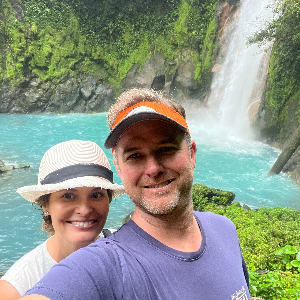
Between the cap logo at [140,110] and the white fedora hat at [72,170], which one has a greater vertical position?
the cap logo at [140,110]

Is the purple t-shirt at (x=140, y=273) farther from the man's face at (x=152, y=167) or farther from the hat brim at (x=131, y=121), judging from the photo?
the hat brim at (x=131, y=121)

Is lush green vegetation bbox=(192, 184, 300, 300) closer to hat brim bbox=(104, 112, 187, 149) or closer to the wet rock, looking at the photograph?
hat brim bbox=(104, 112, 187, 149)

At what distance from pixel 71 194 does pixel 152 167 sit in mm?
930

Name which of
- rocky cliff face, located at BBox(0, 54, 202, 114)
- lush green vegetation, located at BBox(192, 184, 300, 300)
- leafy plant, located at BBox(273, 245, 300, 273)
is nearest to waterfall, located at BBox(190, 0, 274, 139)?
rocky cliff face, located at BBox(0, 54, 202, 114)

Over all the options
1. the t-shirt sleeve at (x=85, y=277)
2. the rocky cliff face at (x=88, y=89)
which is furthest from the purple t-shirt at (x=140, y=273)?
the rocky cliff face at (x=88, y=89)

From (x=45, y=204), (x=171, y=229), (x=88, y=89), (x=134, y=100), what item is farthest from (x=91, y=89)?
(x=171, y=229)

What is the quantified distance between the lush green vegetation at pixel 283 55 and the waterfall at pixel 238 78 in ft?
8.20

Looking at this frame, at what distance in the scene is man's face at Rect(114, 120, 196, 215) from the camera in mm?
1318

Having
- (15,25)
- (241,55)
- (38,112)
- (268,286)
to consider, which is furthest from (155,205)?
(15,25)

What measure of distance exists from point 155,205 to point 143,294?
0.38m

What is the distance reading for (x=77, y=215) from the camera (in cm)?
197

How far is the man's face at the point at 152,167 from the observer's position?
1.32m

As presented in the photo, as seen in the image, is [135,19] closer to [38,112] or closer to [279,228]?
[38,112]

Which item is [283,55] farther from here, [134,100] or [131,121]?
[131,121]
